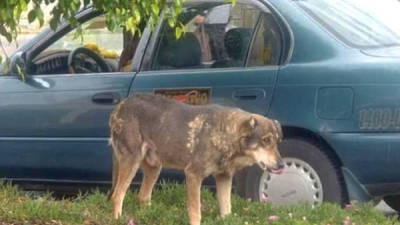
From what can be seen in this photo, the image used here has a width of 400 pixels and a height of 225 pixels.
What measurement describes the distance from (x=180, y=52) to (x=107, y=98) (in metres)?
0.66

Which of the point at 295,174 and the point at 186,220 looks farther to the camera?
the point at 295,174

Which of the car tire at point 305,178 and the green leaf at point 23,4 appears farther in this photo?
the car tire at point 305,178

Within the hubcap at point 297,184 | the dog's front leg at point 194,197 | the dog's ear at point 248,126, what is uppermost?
the dog's ear at point 248,126

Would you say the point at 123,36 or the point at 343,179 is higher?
the point at 123,36

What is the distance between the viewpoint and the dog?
5.19 m

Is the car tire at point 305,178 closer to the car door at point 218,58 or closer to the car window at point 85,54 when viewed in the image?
the car door at point 218,58

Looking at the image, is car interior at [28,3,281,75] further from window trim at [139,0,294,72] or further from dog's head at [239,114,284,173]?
A: dog's head at [239,114,284,173]

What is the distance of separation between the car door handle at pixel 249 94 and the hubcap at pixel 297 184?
0.49 m

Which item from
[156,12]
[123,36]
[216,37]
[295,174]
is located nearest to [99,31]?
[123,36]

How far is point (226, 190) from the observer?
18.1ft

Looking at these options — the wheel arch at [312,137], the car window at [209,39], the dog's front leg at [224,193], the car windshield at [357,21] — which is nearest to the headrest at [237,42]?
the car window at [209,39]

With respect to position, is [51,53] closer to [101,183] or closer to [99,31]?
[99,31]

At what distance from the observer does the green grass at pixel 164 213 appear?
540cm

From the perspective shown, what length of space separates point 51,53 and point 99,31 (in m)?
0.43
